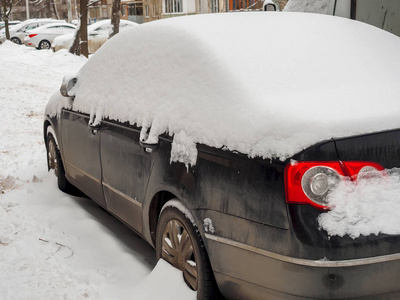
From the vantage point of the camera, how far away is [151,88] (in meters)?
3.56

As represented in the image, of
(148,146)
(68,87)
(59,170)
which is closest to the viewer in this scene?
(148,146)

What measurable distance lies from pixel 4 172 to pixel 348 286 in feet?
17.2

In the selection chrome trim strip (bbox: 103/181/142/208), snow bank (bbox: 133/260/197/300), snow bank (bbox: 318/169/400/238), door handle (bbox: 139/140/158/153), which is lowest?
snow bank (bbox: 133/260/197/300)

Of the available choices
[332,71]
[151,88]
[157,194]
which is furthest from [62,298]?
[332,71]

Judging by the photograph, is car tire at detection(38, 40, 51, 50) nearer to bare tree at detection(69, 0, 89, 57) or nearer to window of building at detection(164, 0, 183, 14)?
bare tree at detection(69, 0, 89, 57)

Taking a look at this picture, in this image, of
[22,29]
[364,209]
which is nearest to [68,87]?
[364,209]

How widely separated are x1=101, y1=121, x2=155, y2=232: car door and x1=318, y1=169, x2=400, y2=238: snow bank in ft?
4.41

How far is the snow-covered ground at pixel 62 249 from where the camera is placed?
137 inches

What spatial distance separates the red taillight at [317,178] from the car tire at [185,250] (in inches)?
29.7

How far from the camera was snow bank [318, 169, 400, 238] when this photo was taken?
231cm

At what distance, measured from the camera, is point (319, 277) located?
2.30 metres

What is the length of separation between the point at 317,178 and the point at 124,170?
1.74 m

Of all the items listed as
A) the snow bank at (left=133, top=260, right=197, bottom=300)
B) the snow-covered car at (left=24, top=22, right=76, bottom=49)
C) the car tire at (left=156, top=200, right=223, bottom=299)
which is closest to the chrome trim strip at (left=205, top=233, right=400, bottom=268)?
the car tire at (left=156, top=200, right=223, bottom=299)

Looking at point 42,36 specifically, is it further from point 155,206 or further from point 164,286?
point 164,286
